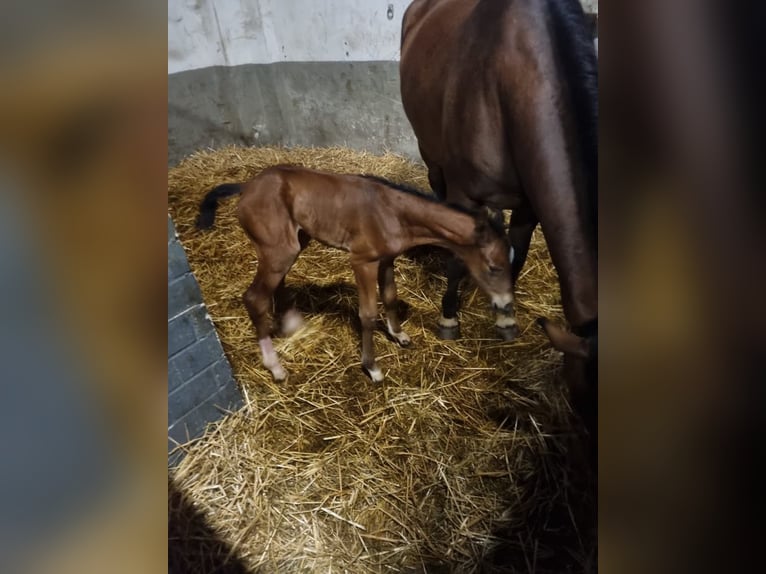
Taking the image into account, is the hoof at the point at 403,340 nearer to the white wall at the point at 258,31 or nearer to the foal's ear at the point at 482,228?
the foal's ear at the point at 482,228

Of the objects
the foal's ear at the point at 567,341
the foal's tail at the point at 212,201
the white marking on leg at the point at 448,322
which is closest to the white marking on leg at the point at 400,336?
the white marking on leg at the point at 448,322

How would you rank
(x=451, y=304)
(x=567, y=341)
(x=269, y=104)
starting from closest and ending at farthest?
(x=567, y=341) → (x=269, y=104) → (x=451, y=304)

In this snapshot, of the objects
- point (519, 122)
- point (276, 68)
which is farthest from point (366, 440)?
point (276, 68)

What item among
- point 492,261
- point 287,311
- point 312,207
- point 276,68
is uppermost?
point 276,68

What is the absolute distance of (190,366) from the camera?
107 centimetres

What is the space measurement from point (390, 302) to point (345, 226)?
0.94 feet

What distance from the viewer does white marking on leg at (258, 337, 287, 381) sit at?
3.92 ft

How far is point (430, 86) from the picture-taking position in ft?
4.75

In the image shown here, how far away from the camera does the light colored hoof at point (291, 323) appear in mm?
1239

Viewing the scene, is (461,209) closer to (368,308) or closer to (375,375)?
(368,308)

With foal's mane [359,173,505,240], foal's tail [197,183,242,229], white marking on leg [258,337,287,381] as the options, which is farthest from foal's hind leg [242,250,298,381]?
foal's mane [359,173,505,240]
